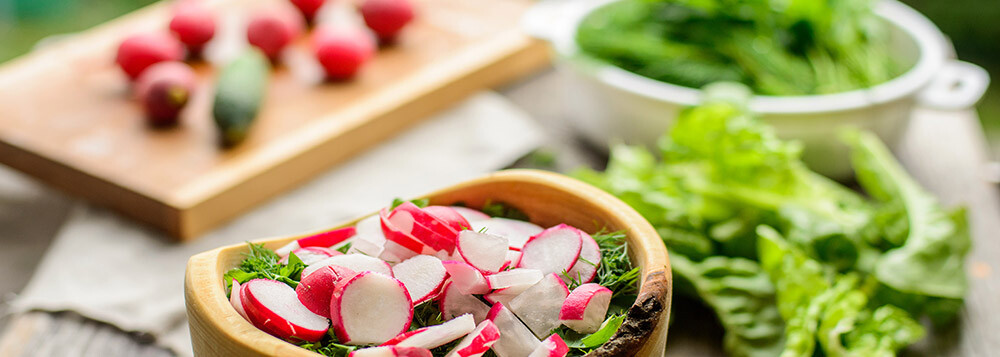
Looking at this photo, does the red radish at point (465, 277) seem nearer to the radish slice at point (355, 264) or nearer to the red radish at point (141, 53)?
the radish slice at point (355, 264)

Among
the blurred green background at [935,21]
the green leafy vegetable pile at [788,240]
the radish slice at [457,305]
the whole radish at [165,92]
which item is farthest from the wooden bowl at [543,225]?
the blurred green background at [935,21]

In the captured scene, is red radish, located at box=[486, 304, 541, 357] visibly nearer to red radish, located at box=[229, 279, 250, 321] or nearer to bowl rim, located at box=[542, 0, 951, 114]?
red radish, located at box=[229, 279, 250, 321]

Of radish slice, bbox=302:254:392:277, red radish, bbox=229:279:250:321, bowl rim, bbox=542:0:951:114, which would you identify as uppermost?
red radish, bbox=229:279:250:321

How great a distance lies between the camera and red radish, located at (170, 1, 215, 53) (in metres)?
1.61

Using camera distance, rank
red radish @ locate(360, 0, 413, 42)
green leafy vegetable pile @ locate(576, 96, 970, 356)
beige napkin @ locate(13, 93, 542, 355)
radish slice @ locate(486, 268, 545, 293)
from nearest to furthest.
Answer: radish slice @ locate(486, 268, 545, 293) < green leafy vegetable pile @ locate(576, 96, 970, 356) < beige napkin @ locate(13, 93, 542, 355) < red radish @ locate(360, 0, 413, 42)

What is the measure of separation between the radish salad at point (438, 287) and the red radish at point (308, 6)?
1070mm

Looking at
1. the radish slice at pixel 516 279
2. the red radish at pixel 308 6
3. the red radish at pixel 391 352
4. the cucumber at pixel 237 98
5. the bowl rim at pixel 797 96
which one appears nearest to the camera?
the red radish at pixel 391 352

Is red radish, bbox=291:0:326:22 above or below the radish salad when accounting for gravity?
below

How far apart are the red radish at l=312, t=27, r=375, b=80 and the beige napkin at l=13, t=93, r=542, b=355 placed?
0.54 ft

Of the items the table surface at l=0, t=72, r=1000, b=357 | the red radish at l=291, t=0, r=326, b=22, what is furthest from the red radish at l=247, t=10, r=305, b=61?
the table surface at l=0, t=72, r=1000, b=357

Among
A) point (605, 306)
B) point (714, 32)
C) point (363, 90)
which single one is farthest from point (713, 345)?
point (363, 90)

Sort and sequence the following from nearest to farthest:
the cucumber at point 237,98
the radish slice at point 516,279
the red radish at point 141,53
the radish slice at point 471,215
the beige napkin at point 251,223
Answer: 1. the radish slice at point 516,279
2. the radish slice at point 471,215
3. the beige napkin at point 251,223
4. the cucumber at point 237,98
5. the red radish at point 141,53

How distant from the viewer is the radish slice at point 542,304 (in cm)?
71

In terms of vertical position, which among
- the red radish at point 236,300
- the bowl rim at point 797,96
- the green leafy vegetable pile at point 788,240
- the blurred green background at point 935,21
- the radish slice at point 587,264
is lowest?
the blurred green background at point 935,21
